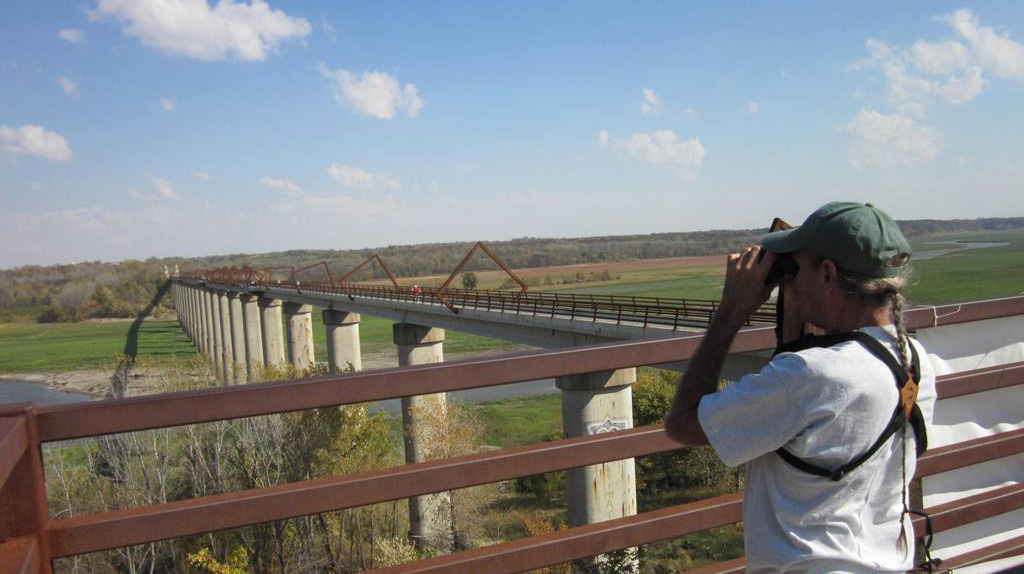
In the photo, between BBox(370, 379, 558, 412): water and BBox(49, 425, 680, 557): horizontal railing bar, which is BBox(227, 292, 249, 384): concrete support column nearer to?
BBox(370, 379, 558, 412): water

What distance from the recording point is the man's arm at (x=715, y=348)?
1866 mm

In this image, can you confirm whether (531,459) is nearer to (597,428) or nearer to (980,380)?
(980,380)

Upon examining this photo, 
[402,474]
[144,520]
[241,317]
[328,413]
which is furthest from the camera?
[241,317]

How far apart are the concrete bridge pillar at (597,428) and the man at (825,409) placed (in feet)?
52.7

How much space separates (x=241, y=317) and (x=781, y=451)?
7855cm

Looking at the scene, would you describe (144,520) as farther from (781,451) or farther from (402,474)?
(781,451)

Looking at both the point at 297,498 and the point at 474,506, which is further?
the point at 474,506

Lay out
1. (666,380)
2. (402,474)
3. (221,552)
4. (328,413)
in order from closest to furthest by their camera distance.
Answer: (402,474), (221,552), (328,413), (666,380)

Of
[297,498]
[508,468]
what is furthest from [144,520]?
[508,468]

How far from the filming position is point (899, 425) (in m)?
1.75

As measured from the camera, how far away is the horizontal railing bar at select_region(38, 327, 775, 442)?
2.07 m

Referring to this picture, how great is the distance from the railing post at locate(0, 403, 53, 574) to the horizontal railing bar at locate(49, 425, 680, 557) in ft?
0.20

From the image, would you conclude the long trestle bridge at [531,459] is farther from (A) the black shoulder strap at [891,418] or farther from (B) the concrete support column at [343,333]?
(B) the concrete support column at [343,333]

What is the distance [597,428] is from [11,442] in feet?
56.5
